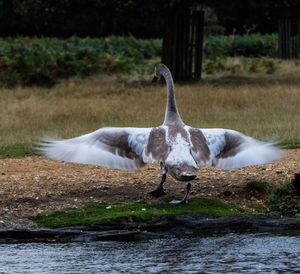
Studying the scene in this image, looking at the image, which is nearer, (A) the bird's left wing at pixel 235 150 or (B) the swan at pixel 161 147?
(B) the swan at pixel 161 147

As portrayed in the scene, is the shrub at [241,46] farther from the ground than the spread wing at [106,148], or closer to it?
closer to it

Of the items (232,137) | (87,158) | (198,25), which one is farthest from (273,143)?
(198,25)

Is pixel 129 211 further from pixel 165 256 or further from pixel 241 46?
pixel 241 46

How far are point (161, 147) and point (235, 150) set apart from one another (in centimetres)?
103

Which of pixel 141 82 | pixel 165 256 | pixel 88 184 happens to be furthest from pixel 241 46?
pixel 165 256

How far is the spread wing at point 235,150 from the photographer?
11268 millimetres

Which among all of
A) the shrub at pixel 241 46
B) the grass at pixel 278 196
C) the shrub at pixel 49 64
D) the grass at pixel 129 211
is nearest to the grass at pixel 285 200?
the grass at pixel 278 196

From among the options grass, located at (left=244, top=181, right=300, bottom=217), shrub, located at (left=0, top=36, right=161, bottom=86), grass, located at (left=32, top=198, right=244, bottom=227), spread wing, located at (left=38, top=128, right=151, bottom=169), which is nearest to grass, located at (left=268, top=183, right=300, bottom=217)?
grass, located at (left=244, top=181, right=300, bottom=217)

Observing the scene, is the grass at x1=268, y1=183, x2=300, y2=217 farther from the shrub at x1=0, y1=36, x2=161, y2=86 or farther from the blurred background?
the shrub at x1=0, y1=36, x2=161, y2=86

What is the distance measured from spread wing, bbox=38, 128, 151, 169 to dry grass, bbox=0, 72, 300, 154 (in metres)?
5.03

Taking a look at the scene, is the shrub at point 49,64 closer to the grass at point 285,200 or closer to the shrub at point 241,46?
the shrub at point 241,46

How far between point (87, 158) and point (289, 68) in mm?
24407

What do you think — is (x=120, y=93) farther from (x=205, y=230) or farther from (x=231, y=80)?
(x=205, y=230)

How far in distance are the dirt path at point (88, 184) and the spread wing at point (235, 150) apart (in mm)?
767
